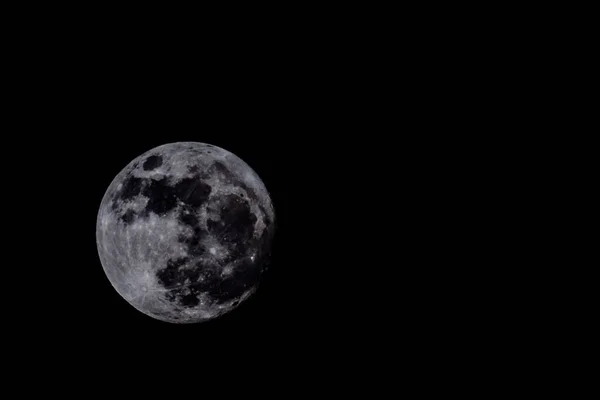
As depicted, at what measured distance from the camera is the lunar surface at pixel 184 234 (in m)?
4.88

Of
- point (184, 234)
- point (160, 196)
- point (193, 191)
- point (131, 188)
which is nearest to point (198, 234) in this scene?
point (184, 234)

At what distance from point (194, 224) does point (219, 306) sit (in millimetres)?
1221

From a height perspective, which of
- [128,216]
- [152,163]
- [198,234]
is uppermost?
[152,163]

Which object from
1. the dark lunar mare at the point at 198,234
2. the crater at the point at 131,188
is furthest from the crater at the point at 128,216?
the crater at the point at 131,188

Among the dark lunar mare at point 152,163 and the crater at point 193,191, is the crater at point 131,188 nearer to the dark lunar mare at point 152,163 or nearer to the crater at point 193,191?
the dark lunar mare at point 152,163

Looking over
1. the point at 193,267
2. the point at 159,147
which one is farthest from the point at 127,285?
the point at 159,147

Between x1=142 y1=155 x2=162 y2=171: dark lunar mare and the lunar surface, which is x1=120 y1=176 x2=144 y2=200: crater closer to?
the lunar surface

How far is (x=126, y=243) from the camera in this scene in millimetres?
5023

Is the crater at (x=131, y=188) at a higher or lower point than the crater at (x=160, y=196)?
higher

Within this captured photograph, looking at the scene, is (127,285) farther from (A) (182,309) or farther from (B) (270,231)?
(B) (270,231)

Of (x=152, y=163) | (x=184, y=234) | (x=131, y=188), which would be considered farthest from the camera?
(x=152, y=163)

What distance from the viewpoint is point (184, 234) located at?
4.84 metres

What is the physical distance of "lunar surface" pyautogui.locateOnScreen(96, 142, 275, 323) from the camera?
4879 mm

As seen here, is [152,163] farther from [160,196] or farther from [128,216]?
[128,216]
